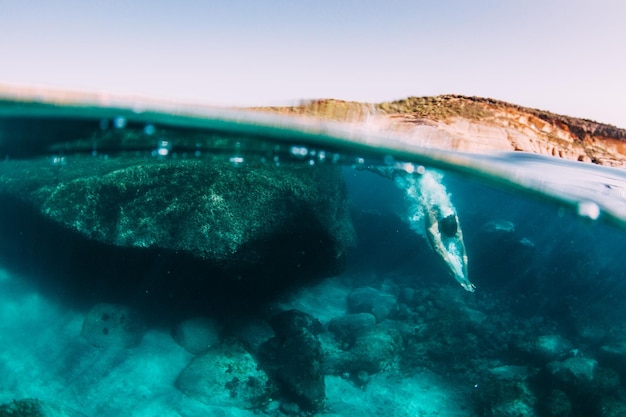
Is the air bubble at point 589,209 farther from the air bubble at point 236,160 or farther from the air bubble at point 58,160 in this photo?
the air bubble at point 58,160

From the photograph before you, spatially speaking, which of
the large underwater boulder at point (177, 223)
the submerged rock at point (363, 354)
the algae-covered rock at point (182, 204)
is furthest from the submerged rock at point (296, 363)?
the algae-covered rock at point (182, 204)

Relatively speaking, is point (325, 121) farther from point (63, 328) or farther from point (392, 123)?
point (63, 328)

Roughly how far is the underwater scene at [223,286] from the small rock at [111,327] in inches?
1.5

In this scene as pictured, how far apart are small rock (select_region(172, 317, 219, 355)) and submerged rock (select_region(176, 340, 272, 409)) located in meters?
0.71

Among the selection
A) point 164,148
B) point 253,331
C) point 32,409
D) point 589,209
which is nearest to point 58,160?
point 164,148

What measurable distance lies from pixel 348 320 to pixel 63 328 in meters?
9.25

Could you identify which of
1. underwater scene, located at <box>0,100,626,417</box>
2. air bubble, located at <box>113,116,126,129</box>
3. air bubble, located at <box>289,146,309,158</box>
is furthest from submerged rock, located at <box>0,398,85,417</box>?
air bubble, located at <box>289,146,309,158</box>

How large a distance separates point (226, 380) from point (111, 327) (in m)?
4.07

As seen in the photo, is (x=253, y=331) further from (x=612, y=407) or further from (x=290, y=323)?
(x=612, y=407)

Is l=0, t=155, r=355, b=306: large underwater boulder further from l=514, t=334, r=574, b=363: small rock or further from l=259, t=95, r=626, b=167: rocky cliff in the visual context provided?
l=514, t=334, r=574, b=363: small rock

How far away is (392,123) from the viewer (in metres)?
8.90

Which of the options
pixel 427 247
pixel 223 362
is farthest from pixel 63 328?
pixel 427 247

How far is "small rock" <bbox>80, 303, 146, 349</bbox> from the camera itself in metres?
10.4

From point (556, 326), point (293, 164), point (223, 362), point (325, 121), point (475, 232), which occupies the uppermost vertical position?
point (325, 121)
